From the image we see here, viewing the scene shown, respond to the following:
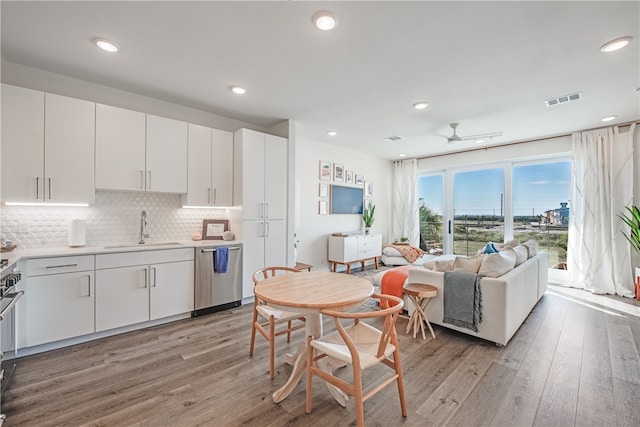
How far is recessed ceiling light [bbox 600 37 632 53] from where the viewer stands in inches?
84.7

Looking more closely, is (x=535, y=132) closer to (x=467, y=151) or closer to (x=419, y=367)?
(x=467, y=151)

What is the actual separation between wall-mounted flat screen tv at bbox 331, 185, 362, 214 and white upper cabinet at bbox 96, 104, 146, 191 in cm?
346

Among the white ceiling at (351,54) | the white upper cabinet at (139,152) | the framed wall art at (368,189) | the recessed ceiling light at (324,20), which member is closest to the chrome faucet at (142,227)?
the white upper cabinet at (139,152)

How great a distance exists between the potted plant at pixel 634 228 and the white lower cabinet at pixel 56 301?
672 cm

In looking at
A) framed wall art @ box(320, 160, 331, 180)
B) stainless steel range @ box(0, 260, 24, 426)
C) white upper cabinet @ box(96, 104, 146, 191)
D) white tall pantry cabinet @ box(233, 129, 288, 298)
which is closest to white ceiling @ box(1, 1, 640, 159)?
white upper cabinet @ box(96, 104, 146, 191)

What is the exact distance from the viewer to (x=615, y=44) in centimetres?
220

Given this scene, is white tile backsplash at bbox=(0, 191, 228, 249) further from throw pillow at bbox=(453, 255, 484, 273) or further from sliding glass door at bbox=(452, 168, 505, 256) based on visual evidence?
sliding glass door at bbox=(452, 168, 505, 256)

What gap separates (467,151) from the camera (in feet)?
19.5

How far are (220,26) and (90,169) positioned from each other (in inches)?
78.7

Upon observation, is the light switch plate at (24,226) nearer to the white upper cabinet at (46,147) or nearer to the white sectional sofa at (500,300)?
the white upper cabinet at (46,147)

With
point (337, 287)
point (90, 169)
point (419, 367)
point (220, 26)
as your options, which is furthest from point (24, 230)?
point (419, 367)

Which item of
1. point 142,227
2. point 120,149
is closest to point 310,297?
point 142,227

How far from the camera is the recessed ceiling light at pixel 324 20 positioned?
190 centimetres

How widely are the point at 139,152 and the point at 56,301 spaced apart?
5.36 feet
